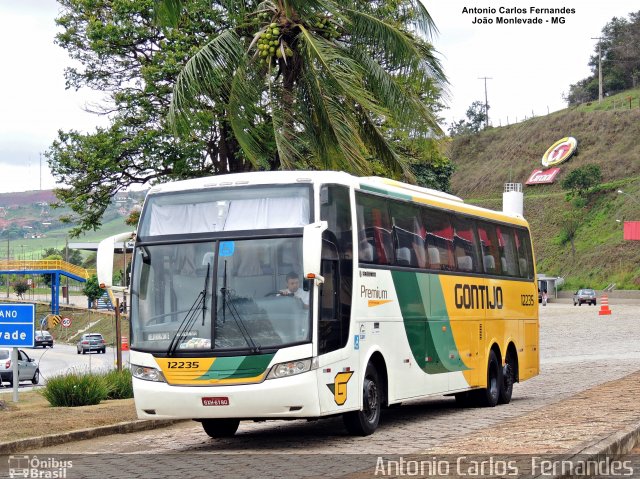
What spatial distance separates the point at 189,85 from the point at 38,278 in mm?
167447

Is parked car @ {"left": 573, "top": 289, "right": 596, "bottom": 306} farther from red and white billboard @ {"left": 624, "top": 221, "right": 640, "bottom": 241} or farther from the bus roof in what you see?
the bus roof

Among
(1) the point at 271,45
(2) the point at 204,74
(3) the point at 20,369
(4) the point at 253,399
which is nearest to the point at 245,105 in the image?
(2) the point at 204,74

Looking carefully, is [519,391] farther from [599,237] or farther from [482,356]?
[599,237]

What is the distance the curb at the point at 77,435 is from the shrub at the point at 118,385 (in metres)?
3.44

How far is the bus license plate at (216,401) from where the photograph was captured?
12.9 meters

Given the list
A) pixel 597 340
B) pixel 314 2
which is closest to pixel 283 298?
pixel 314 2

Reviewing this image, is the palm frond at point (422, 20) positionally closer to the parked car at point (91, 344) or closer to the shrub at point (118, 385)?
the shrub at point (118, 385)

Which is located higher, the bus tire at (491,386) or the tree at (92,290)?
the tree at (92,290)

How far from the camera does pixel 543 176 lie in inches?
5256

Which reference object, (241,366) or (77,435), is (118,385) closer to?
(77,435)

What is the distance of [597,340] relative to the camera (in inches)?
1602

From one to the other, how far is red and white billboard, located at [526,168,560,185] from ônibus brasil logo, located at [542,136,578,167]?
3.93 ft

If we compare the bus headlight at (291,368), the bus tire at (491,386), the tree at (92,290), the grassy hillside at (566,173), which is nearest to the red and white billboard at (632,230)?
the grassy hillside at (566,173)

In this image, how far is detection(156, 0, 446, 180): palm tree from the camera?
19.6 m
